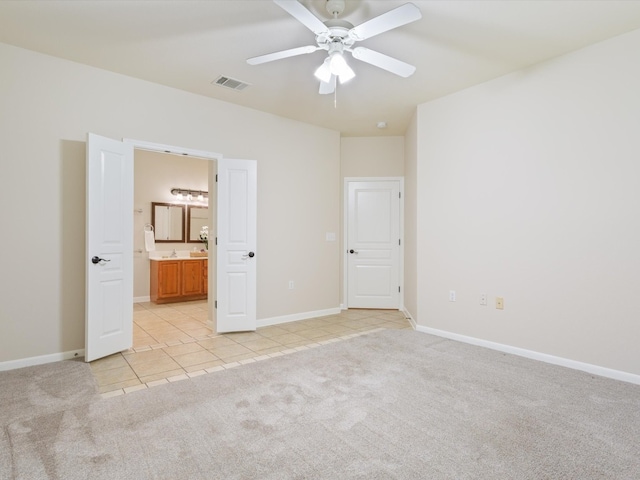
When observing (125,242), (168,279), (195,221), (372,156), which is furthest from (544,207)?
(195,221)

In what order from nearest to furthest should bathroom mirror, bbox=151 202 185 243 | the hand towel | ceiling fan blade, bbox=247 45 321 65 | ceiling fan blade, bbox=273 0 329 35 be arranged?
1. ceiling fan blade, bbox=273 0 329 35
2. ceiling fan blade, bbox=247 45 321 65
3. the hand towel
4. bathroom mirror, bbox=151 202 185 243

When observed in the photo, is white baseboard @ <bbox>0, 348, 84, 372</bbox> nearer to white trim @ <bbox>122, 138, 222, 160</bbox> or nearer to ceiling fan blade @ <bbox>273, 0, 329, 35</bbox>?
white trim @ <bbox>122, 138, 222, 160</bbox>

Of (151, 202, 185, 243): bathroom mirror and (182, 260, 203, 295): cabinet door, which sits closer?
(182, 260, 203, 295): cabinet door

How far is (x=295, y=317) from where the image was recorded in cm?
Result: 484

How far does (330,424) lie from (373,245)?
148 inches

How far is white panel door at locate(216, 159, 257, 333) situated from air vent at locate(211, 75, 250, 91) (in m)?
0.82

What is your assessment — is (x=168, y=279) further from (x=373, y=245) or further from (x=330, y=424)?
(x=330, y=424)

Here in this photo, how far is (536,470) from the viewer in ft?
5.47

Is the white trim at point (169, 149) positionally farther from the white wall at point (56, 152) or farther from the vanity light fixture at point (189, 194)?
the vanity light fixture at point (189, 194)

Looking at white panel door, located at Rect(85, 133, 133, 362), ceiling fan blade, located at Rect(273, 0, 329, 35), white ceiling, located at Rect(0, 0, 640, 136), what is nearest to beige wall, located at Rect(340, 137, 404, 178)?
white ceiling, located at Rect(0, 0, 640, 136)

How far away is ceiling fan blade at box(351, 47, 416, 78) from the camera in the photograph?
2.49m

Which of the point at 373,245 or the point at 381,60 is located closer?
the point at 381,60

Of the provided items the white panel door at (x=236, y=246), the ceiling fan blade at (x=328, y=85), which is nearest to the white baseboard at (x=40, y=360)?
the white panel door at (x=236, y=246)

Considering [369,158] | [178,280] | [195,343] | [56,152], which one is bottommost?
[195,343]
